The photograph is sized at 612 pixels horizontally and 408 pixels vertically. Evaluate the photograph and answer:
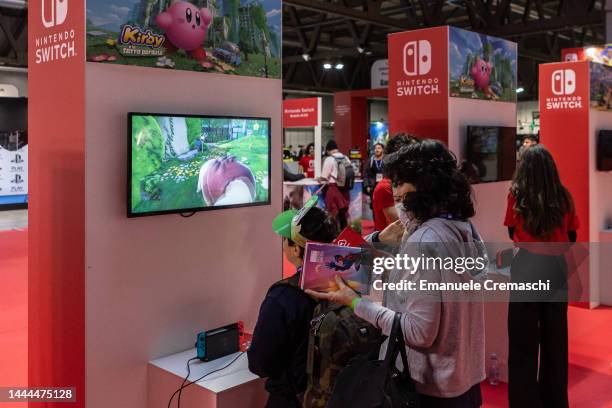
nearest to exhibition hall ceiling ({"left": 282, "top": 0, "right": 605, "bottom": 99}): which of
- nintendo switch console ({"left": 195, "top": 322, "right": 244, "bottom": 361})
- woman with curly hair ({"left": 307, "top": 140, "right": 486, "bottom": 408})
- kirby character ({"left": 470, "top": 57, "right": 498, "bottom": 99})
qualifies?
kirby character ({"left": 470, "top": 57, "right": 498, "bottom": 99})

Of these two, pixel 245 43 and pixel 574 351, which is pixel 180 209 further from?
pixel 574 351

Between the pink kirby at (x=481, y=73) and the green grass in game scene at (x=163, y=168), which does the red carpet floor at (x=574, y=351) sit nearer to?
the green grass in game scene at (x=163, y=168)

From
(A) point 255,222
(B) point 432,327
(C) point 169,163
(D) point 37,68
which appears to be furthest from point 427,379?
(D) point 37,68

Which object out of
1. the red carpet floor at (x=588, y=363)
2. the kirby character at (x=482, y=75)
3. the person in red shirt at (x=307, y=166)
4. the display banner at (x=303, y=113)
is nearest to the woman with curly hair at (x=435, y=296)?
the red carpet floor at (x=588, y=363)

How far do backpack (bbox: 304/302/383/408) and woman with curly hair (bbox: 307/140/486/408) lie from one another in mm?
120

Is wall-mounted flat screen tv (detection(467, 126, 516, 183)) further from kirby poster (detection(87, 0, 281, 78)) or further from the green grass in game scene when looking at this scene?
the green grass in game scene

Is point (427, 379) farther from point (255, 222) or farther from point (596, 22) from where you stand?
point (596, 22)

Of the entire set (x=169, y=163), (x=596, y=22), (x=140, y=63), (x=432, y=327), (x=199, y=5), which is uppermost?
(x=596, y=22)

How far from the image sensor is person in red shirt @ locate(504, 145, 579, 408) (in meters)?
3.21

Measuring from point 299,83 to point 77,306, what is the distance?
66.4 ft

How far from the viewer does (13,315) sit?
5.42 metres

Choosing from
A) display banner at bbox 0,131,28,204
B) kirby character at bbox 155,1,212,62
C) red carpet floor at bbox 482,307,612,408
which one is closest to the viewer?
kirby character at bbox 155,1,212,62

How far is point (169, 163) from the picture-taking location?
2.84 meters

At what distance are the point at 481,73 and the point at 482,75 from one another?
1.2 inches
